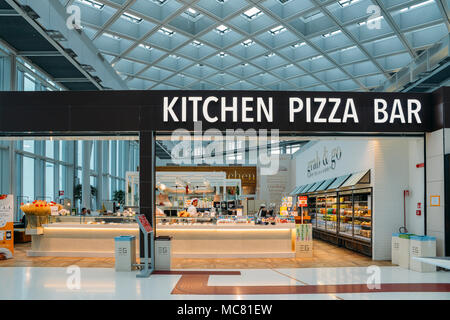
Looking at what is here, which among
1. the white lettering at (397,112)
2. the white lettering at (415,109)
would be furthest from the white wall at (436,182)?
the white lettering at (397,112)

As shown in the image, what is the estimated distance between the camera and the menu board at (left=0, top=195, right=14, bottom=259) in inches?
341

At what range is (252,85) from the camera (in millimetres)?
18266

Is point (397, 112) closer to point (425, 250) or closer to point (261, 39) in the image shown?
point (425, 250)

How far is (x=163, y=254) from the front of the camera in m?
7.39

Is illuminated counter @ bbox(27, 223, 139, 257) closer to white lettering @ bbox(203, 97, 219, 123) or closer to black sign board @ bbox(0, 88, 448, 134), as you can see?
black sign board @ bbox(0, 88, 448, 134)

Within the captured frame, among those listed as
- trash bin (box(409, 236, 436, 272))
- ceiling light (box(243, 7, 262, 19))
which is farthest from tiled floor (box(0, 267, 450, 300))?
ceiling light (box(243, 7, 262, 19))

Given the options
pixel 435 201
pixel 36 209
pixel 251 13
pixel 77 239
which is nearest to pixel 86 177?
pixel 36 209

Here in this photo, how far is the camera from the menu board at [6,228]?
8.67 metres

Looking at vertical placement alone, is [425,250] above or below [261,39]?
→ below

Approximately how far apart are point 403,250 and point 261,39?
854cm

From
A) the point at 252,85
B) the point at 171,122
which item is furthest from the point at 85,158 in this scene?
the point at 171,122

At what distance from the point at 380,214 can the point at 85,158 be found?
13752 mm
